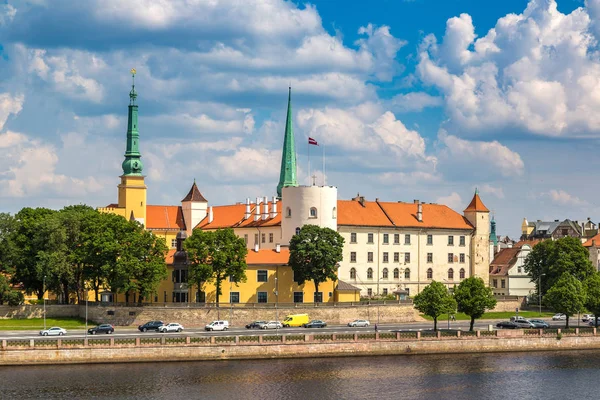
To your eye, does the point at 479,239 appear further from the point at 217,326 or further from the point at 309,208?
the point at 217,326

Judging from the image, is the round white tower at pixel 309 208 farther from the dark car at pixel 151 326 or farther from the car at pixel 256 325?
the dark car at pixel 151 326

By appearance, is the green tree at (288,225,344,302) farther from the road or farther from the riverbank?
the riverbank

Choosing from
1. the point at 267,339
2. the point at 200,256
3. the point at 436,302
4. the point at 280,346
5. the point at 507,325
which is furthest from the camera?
the point at 200,256

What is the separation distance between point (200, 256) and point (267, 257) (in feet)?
37.2

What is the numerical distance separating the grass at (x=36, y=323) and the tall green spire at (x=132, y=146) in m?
38.8

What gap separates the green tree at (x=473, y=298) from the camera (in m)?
100

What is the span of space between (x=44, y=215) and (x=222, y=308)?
25.7m

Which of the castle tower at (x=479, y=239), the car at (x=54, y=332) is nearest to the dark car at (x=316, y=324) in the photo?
Answer: the car at (x=54, y=332)

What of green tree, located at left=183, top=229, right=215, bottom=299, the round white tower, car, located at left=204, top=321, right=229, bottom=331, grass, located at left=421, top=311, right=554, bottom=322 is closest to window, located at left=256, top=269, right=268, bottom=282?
green tree, located at left=183, top=229, right=215, bottom=299

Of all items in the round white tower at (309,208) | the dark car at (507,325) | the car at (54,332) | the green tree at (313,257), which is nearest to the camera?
the car at (54,332)

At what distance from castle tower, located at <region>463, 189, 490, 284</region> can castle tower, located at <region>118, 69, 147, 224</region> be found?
46101 mm

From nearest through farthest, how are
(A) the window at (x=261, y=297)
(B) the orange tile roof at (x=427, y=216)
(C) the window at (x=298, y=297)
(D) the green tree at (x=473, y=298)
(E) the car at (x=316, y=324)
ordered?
1. (D) the green tree at (x=473, y=298)
2. (E) the car at (x=316, y=324)
3. (A) the window at (x=261, y=297)
4. (C) the window at (x=298, y=297)
5. (B) the orange tile roof at (x=427, y=216)

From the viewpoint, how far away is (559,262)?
134875 millimetres

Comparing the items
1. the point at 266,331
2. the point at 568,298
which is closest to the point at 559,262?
the point at 568,298
